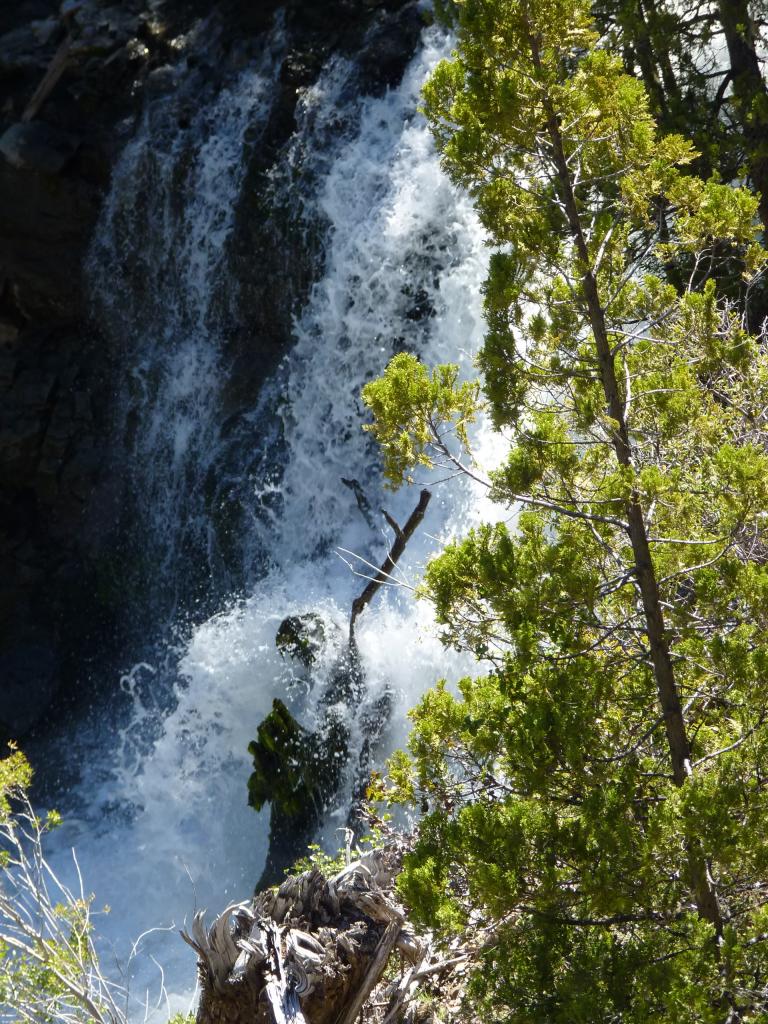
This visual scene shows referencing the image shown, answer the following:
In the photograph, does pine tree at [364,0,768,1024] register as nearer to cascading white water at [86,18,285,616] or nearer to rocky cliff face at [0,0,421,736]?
rocky cliff face at [0,0,421,736]

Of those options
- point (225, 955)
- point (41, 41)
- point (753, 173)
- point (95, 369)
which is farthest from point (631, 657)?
point (41, 41)

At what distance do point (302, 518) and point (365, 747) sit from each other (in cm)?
273

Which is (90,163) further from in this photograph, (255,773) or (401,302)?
(255,773)

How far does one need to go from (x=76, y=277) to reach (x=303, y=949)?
35.1 feet

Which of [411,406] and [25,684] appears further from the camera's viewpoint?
[25,684]

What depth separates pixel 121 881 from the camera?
917cm

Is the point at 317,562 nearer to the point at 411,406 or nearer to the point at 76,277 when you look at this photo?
the point at 76,277

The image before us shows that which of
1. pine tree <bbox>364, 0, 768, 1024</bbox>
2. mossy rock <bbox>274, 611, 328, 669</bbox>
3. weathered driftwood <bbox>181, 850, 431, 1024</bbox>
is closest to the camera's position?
pine tree <bbox>364, 0, 768, 1024</bbox>

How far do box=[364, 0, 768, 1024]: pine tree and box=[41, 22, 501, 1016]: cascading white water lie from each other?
4646 millimetres

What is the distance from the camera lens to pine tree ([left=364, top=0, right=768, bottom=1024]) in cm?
283

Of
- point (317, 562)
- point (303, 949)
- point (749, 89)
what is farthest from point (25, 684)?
point (749, 89)

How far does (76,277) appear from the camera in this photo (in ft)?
41.8

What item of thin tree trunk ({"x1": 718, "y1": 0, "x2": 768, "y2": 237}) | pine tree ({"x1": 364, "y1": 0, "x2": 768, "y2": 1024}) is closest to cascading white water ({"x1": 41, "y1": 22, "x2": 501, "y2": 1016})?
thin tree trunk ({"x1": 718, "y1": 0, "x2": 768, "y2": 237})

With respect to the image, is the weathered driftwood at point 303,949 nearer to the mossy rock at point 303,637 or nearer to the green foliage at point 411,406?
the green foliage at point 411,406
